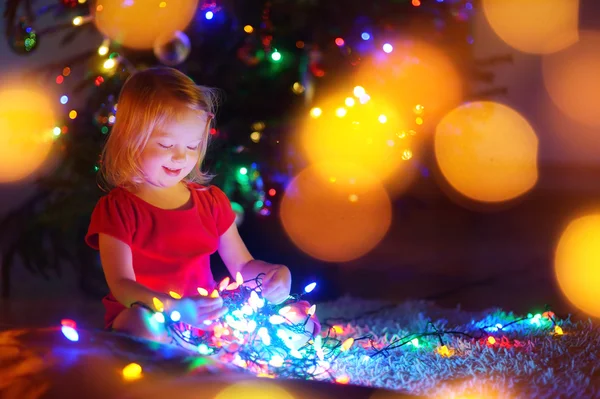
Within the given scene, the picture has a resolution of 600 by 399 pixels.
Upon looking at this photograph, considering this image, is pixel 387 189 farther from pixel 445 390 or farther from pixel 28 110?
pixel 445 390

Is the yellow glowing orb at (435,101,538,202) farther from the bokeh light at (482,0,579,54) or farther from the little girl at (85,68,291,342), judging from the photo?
the little girl at (85,68,291,342)

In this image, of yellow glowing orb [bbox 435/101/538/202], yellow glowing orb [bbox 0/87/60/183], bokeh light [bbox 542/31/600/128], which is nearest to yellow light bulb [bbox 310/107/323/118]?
yellow glowing orb [bbox 0/87/60/183]

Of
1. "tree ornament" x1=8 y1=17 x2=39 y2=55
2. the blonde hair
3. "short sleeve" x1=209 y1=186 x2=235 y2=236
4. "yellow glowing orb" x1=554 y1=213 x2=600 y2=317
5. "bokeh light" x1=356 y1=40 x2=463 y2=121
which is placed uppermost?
"tree ornament" x1=8 y1=17 x2=39 y2=55

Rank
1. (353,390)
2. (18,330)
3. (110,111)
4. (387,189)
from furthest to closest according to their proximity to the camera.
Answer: (387,189)
(110,111)
(18,330)
(353,390)

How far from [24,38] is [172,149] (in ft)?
3.30

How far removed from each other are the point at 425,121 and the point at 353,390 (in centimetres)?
160

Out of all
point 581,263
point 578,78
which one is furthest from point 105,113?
point 578,78

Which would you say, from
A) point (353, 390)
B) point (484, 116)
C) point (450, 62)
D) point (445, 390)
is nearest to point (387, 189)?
point (484, 116)

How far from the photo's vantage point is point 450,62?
231 cm

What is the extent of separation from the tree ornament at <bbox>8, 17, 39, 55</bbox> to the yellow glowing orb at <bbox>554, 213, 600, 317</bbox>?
1.91 meters

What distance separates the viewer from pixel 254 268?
145 cm

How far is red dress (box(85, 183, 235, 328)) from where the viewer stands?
130cm

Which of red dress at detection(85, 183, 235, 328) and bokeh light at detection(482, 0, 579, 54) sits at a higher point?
bokeh light at detection(482, 0, 579, 54)

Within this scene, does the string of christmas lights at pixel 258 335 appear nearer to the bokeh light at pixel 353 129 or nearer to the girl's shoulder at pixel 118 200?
the girl's shoulder at pixel 118 200
